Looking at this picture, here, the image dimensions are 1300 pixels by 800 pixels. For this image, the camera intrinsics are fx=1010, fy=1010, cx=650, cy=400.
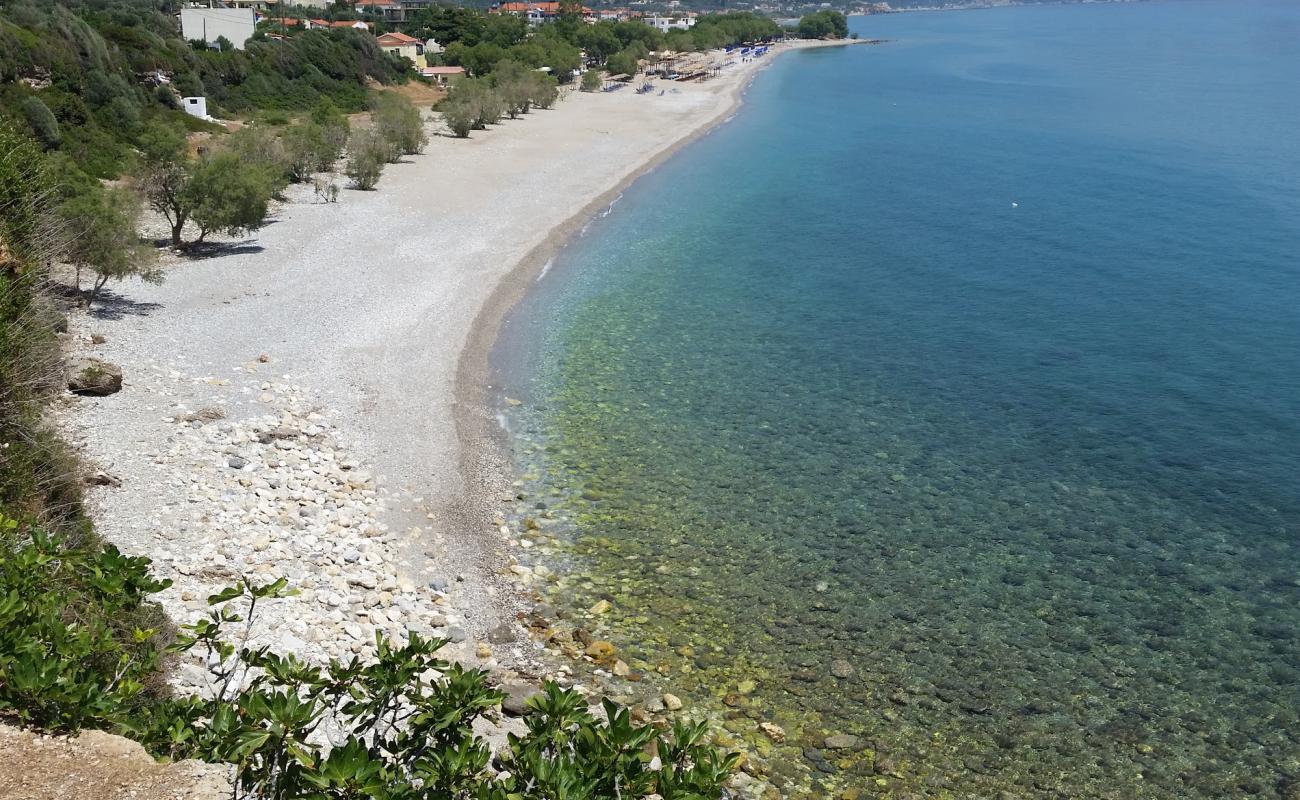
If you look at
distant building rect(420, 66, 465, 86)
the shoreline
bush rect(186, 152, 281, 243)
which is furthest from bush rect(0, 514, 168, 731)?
distant building rect(420, 66, 465, 86)

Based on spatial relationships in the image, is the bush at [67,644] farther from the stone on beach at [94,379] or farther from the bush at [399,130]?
the bush at [399,130]

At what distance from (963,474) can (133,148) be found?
40.1m

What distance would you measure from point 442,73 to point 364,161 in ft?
→ 185

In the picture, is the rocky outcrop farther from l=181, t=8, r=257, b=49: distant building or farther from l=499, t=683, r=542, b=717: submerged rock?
l=181, t=8, r=257, b=49: distant building

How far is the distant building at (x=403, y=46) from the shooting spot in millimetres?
103250

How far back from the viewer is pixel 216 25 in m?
87.2

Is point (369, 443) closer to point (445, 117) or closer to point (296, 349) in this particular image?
point (296, 349)

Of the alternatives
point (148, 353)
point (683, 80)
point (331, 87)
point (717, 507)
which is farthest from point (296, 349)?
point (683, 80)

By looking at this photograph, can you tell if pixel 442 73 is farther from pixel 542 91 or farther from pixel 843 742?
pixel 843 742

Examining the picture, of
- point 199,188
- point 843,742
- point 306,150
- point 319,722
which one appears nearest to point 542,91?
point 306,150

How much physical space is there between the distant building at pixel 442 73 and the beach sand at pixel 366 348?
48695 mm

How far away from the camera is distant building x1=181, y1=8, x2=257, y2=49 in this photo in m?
85.5

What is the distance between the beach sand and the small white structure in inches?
674

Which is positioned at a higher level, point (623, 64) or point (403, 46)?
point (403, 46)
